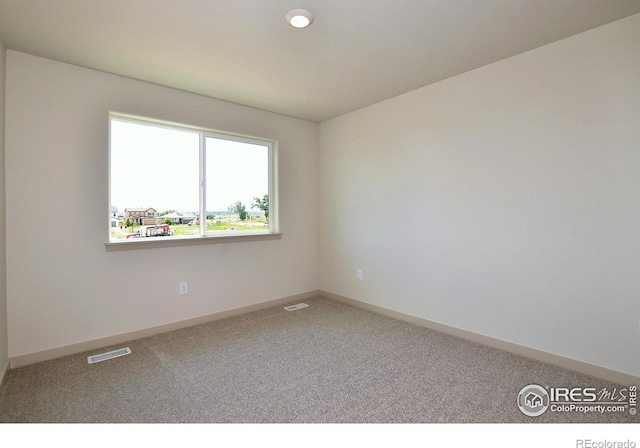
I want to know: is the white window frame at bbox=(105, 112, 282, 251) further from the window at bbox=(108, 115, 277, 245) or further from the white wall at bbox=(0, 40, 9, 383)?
the white wall at bbox=(0, 40, 9, 383)

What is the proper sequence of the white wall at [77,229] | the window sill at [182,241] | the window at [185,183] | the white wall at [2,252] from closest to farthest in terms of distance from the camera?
the white wall at [2,252]
the white wall at [77,229]
the window sill at [182,241]
the window at [185,183]

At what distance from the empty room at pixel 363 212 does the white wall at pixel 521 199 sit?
15 mm

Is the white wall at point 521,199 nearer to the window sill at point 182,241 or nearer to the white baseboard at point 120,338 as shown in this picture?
the window sill at point 182,241

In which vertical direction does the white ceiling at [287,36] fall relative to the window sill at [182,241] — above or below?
above

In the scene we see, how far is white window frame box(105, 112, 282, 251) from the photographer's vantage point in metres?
2.99

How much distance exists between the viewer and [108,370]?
7.84 feet

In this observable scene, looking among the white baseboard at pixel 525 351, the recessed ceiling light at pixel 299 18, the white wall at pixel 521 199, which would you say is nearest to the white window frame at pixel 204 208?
the white wall at pixel 521 199

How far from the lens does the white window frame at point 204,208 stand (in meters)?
2.99

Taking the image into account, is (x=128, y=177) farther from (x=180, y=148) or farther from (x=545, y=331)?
(x=545, y=331)

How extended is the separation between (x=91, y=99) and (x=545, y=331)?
168 inches

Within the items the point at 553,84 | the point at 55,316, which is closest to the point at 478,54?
the point at 553,84

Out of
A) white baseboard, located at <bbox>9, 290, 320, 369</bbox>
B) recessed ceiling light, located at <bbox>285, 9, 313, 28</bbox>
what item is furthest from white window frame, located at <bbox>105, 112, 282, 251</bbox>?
recessed ceiling light, located at <bbox>285, 9, 313, 28</bbox>

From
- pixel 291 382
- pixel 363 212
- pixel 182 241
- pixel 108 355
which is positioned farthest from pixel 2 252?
pixel 363 212

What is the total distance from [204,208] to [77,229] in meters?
1.16
